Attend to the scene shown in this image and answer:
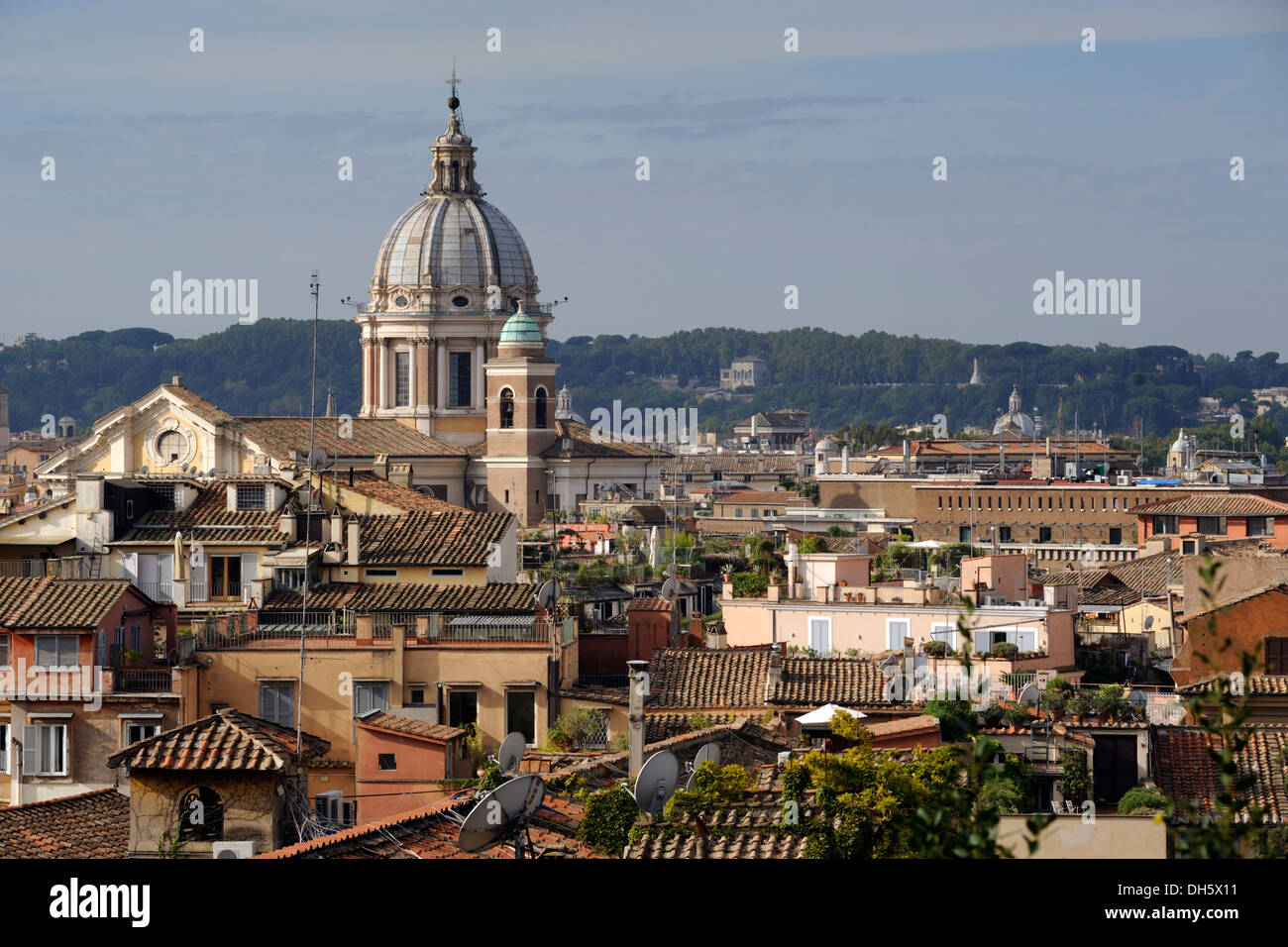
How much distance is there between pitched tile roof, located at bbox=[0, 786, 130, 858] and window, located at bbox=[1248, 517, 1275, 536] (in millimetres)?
35603

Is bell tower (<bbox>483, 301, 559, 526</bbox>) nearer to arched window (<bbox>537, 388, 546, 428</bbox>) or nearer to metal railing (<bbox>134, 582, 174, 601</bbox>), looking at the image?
arched window (<bbox>537, 388, 546, 428</bbox>)

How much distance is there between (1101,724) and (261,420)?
4053 centimetres

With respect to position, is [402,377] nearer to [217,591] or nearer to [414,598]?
[217,591]

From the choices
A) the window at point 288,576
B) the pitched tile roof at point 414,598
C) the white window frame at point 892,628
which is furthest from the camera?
the white window frame at point 892,628

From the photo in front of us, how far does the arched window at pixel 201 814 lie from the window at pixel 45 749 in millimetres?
4715

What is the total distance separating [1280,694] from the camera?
19906 mm

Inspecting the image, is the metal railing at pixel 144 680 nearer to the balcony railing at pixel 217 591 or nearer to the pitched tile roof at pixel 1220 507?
the balcony railing at pixel 217 591

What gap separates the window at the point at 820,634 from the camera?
26.4m

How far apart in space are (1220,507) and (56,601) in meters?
35.8

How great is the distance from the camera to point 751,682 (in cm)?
2028

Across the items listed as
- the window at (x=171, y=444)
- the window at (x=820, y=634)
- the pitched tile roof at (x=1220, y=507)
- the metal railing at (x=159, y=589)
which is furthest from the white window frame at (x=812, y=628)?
the window at (x=171, y=444)

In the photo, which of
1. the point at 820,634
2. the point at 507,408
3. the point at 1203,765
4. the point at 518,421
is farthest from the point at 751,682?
the point at 507,408
